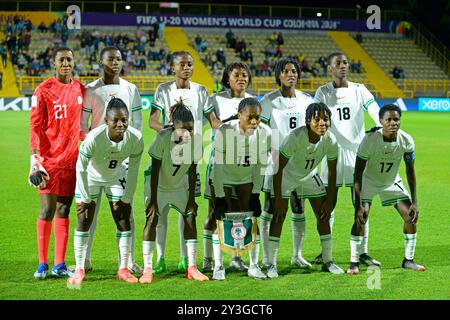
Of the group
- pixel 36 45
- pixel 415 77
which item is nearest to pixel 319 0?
pixel 415 77

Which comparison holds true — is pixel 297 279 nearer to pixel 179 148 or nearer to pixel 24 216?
pixel 179 148

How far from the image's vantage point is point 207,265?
6.86 meters

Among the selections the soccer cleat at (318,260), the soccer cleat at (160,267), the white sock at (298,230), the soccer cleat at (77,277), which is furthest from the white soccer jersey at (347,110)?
the soccer cleat at (77,277)

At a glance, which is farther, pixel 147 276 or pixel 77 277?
pixel 147 276

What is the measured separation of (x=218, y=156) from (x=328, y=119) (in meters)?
1.07

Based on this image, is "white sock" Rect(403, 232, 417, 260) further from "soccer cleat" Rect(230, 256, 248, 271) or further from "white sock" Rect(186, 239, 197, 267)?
"white sock" Rect(186, 239, 197, 267)

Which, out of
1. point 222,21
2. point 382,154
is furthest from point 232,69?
point 222,21

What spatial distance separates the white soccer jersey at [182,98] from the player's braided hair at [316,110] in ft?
3.81

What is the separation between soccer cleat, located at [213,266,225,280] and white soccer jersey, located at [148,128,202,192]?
824 mm

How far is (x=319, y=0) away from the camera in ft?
169

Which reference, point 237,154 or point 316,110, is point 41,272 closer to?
point 237,154

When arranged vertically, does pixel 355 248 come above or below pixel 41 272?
above

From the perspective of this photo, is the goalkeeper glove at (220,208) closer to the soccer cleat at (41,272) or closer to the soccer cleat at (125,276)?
the soccer cleat at (125,276)

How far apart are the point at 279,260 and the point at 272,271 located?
85cm
